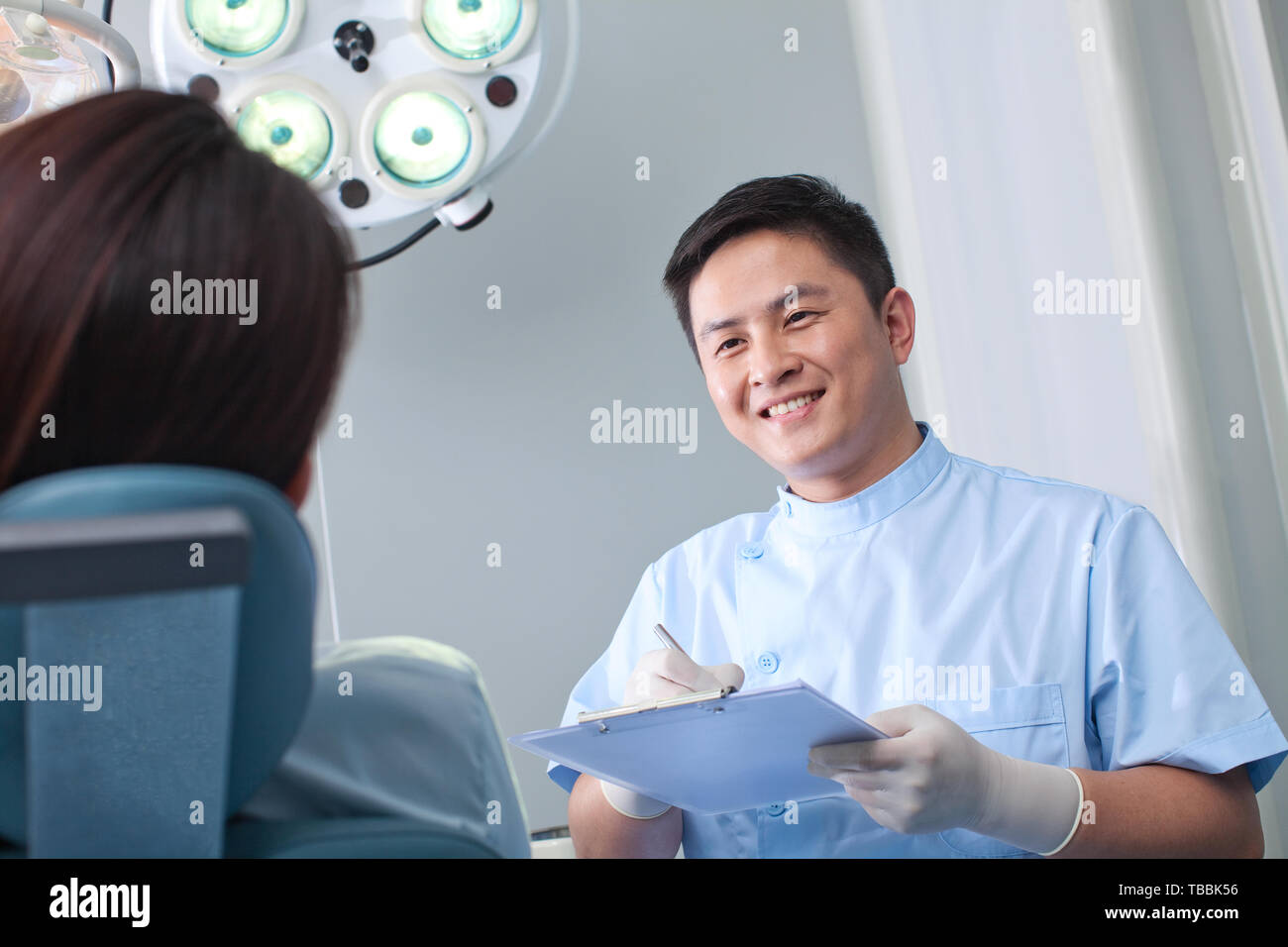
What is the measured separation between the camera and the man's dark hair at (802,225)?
1238 millimetres

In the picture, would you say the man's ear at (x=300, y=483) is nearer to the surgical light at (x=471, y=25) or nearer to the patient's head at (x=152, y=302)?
the patient's head at (x=152, y=302)

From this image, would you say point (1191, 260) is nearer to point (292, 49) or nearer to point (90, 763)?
point (292, 49)

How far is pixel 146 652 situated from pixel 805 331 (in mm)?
917

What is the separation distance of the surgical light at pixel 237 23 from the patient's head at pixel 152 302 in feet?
3.39

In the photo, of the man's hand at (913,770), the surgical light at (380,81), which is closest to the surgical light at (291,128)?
the surgical light at (380,81)

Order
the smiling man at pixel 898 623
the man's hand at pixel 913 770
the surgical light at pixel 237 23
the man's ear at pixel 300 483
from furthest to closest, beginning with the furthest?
the surgical light at pixel 237 23, the smiling man at pixel 898 623, the man's hand at pixel 913 770, the man's ear at pixel 300 483

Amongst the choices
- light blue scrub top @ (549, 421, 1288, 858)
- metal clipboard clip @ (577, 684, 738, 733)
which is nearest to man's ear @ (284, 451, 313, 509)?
metal clipboard clip @ (577, 684, 738, 733)

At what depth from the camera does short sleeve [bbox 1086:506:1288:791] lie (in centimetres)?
99

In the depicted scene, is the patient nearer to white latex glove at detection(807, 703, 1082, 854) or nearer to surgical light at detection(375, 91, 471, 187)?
white latex glove at detection(807, 703, 1082, 854)

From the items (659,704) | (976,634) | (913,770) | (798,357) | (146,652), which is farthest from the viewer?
(798,357)

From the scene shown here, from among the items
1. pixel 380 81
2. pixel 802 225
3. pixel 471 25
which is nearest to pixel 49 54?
pixel 380 81

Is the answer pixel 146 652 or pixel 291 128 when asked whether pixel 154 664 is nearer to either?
pixel 146 652

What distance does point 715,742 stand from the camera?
808 mm

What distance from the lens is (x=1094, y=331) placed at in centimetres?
157
